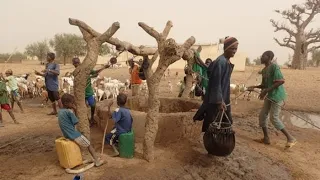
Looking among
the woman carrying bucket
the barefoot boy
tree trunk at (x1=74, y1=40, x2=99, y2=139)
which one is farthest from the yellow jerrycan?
the barefoot boy

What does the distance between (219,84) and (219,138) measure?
0.85 m

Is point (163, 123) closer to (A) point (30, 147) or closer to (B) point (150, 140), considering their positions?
(B) point (150, 140)

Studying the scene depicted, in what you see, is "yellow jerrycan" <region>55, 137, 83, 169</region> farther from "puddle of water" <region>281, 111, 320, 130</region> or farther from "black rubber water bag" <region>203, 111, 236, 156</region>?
"puddle of water" <region>281, 111, 320, 130</region>

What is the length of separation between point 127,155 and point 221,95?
1912mm

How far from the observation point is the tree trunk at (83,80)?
15.9 feet

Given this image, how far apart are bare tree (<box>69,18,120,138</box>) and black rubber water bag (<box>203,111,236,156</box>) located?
2093 millimetres

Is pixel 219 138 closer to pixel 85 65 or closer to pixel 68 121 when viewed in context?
pixel 68 121

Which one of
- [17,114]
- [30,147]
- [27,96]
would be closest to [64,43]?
[27,96]

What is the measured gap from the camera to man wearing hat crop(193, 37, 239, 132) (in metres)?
4.59

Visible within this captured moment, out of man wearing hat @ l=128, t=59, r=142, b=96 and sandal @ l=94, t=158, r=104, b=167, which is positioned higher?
man wearing hat @ l=128, t=59, r=142, b=96

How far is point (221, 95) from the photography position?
459 centimetres

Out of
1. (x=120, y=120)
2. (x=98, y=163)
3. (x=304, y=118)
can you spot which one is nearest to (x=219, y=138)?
(x=120, y=120)

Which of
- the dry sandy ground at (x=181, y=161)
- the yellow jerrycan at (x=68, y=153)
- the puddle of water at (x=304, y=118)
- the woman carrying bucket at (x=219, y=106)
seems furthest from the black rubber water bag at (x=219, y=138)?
the puddle of water at (x=304, y=118)

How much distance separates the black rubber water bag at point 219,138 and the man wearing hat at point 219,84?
0.19 metres
